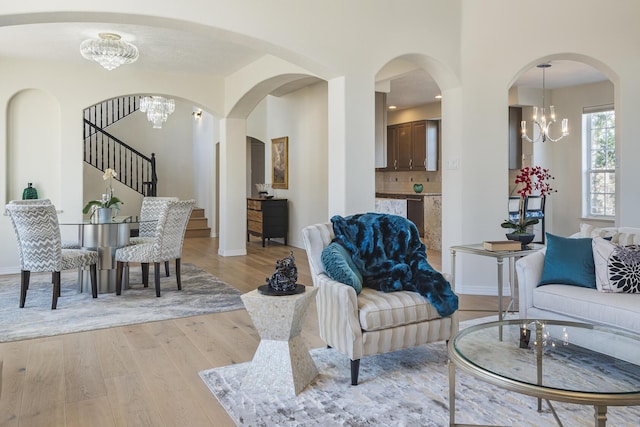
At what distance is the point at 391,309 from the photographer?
2.90 meters

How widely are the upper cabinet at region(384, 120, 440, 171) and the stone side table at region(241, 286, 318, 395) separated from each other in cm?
830

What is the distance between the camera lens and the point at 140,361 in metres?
3.24

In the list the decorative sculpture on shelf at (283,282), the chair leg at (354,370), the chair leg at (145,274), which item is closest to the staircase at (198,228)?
the chair leg at (145,274)

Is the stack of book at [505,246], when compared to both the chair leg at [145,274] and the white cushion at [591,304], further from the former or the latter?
the chair leg at [145,274]

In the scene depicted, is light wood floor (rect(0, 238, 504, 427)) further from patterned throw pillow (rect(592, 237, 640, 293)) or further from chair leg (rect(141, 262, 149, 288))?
chair leg (rect(141, 262, 149, 288))

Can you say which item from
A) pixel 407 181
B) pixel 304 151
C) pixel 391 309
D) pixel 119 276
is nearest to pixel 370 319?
pixel 391 309

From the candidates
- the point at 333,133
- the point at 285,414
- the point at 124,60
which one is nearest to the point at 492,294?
the point at 333,133

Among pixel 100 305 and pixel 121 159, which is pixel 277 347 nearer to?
pixel 100 305

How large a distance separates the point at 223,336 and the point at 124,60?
328 cm

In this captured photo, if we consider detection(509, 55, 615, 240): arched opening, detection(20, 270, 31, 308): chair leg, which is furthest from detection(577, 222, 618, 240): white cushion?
detection(509, 55, 615, 240): arched opening

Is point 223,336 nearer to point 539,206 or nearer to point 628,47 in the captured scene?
point 628,47

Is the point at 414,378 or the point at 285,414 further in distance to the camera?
the point at 414,378

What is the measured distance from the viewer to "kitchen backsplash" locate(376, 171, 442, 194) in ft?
35.3

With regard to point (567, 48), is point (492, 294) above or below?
below
